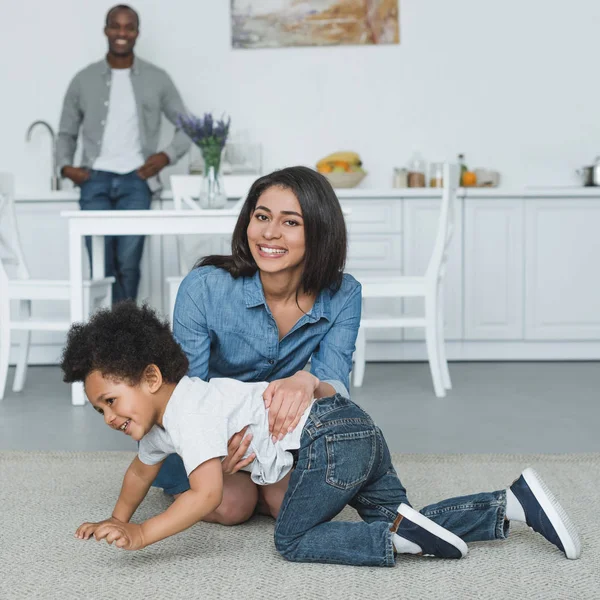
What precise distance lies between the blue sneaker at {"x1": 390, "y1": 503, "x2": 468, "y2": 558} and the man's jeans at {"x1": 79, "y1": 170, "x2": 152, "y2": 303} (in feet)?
9.36

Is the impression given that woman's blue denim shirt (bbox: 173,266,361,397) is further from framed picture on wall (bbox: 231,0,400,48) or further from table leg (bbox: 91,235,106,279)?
framed picture on wall (bbox: 231,0,400,48)

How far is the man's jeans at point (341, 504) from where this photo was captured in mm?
1421

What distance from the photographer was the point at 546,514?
1435mm

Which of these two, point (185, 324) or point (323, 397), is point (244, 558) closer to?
point (323, 397)

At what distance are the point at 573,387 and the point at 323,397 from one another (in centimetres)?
224

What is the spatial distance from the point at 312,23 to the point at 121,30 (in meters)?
1.06

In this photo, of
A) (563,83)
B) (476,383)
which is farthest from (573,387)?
(563,83)

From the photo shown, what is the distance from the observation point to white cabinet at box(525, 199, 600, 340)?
4191 millimetres

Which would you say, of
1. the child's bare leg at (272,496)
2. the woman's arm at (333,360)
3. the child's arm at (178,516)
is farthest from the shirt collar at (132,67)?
the child's arm at (178,516)

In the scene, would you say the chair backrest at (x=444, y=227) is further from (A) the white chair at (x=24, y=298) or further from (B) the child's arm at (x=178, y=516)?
(B) the child's arm at (x=178, y=516)

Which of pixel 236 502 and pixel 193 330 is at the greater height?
pixel 193 330

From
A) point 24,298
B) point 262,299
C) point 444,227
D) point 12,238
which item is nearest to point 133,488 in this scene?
point 262,299

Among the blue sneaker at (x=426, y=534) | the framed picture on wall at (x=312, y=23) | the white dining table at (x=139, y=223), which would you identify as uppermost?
the framed picture on wall at (x=312, y=23)

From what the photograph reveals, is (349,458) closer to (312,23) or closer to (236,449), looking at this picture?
(236,449)
